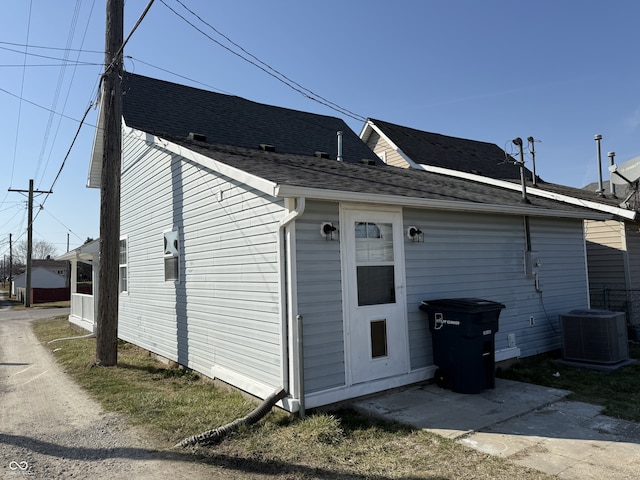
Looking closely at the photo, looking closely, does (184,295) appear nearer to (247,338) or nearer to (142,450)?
(247,338)

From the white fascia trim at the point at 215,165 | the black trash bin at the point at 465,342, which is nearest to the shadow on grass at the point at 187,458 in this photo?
the black trash bin at the point at 465,342

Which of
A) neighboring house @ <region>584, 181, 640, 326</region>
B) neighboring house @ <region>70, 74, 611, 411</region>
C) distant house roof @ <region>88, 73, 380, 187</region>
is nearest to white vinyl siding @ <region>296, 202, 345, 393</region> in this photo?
neighboring house @ <region>70, 74, 611, 411</region>

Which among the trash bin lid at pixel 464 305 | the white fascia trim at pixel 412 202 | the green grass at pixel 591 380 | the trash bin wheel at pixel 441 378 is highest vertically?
the white fascia trim at pixel 412 202

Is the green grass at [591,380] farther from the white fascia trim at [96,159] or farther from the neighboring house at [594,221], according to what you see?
the white fascia trim at [96,159]

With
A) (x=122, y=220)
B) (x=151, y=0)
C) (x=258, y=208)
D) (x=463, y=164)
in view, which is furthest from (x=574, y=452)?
(x=463, y=164)

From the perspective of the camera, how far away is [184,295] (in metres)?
7.79

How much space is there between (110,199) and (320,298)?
528 cm

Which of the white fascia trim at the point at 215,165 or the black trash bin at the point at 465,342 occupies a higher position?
the white fascia trim at the point at 215,165

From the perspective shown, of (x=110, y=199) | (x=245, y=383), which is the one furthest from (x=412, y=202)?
(x=110, y=199)

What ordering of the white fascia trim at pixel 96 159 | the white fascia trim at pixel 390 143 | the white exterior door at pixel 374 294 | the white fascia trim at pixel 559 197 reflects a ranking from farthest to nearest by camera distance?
the white fascia trim at pixel 390 143 → the white fascia trim at pixel 96 159 → the white fascia trim at pixel 559 197 → the white exterior door at pixel 374 294

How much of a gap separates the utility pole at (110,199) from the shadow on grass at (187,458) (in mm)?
3593

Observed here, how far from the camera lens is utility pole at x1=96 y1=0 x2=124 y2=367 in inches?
330

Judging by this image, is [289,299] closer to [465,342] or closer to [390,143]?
[465,342]

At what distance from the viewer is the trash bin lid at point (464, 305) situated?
5.79 metres
